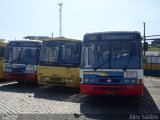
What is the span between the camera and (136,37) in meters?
11.7

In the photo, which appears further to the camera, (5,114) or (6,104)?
(6,104)

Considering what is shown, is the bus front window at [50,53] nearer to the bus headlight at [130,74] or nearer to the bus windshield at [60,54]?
the bus windshield at [60,54]

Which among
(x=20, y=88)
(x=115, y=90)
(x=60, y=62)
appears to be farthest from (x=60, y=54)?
(x=115, y=90)

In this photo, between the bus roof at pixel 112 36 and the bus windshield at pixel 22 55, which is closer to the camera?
the bus roof at pixel 112 36

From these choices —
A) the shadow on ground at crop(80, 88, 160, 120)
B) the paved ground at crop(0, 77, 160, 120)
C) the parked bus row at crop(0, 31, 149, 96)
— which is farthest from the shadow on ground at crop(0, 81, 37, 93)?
the parked bus row at crop(0, 31, 149, 96)

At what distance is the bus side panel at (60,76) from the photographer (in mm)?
14266

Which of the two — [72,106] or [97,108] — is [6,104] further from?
[97,108]

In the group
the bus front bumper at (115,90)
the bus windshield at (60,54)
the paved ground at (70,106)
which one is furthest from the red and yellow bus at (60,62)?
the bus front bumper at (115,90)

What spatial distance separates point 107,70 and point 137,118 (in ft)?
7.77

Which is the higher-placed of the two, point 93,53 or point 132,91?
point 93,53

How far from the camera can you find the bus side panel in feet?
46.8

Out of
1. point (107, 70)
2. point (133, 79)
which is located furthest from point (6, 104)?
point (133, 79)

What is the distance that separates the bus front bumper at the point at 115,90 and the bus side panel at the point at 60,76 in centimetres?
239

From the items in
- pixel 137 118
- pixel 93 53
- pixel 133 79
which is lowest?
pixel 137 118
